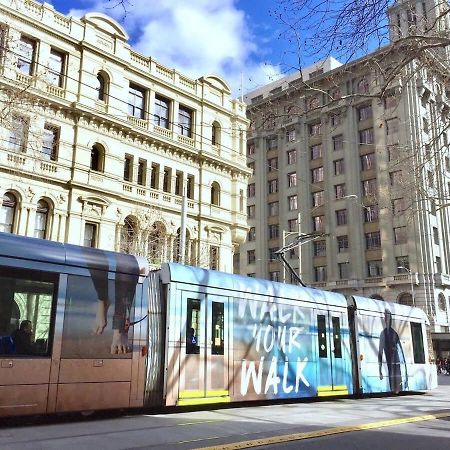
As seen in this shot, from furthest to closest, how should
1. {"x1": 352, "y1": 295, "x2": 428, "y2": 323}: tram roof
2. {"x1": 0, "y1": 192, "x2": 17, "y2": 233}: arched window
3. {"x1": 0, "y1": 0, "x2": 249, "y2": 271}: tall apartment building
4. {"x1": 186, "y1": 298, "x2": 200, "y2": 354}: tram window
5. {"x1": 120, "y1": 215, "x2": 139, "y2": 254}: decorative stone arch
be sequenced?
{"x1": 120, "y1": 215, "x2": 139, "y2": 254}: decorative stone arch → {"x1": 0, "y1": 0, "x2": 249, "y2": 271}: tall apartment building → {"x1": 0, "y1": 192, "x2": 17, "y2": 233}: arched window → {"x1": 352, "y1": 295, "x2": 428, "y2": 323}: tram roof → {"x1": 186, "y1": 298, "x2": 200, "y2": 354}: tram window

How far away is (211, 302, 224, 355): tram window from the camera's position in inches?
426

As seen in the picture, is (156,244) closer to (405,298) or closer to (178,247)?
(178,247)

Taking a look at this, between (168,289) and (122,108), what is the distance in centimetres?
2059

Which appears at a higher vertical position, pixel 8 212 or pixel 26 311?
pixel 8 212

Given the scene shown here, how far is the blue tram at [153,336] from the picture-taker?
8086 millimetres

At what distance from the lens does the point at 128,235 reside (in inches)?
1067

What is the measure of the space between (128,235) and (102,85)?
28.5ft

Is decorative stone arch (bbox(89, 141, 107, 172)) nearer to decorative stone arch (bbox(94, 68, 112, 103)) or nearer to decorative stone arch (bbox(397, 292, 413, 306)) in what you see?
decorative stone arch (bbox(94, 68, 112, 103))

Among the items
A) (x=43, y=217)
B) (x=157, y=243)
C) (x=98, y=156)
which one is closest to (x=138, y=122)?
(x=98, y=156)

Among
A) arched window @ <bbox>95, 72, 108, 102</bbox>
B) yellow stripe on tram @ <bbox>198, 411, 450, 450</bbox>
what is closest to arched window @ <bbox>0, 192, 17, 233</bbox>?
arched window @ <bbox>95, 72, 108, 102</bbox>

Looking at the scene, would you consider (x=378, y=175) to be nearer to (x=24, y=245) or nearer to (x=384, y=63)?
(x=384, y=63)

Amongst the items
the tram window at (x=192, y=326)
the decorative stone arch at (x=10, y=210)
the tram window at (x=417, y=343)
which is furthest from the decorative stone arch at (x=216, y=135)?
the tram window at (x=192, y=326)

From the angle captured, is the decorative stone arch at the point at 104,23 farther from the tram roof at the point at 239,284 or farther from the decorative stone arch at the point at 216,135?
the tram roof at the point at 239,284

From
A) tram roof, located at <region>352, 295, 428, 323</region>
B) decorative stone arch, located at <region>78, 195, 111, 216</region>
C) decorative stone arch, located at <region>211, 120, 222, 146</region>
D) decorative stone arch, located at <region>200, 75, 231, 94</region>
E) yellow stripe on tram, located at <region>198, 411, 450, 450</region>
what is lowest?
yellow stripe on tram, located at <region>198, 411, 450, 450</region>
